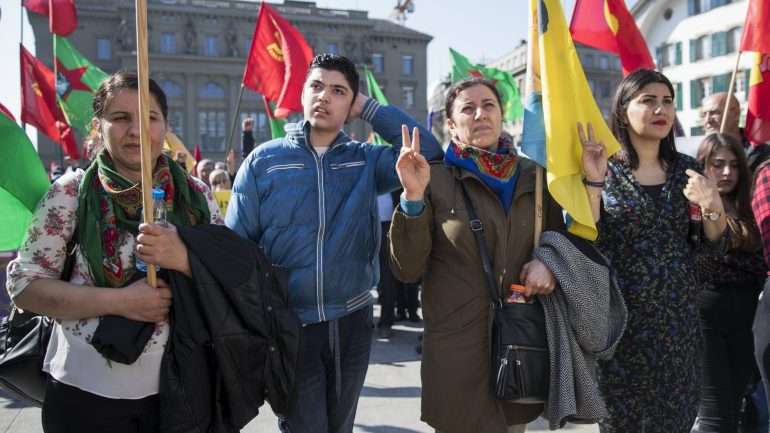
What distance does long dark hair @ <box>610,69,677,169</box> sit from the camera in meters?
2.69

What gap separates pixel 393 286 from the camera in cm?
642

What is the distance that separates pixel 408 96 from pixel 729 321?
2286 inches

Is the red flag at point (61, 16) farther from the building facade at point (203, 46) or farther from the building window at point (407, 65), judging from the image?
the building window at point (407, 65)

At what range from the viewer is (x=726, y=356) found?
310cm

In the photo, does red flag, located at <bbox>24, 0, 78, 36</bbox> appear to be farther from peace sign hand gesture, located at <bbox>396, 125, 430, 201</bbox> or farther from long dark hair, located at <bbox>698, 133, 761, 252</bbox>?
long dark hair, located at <bbox>698, 133, 761, 252</bbox>

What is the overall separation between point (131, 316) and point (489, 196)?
4.19 feet

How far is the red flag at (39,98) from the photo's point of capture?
24.2 feet

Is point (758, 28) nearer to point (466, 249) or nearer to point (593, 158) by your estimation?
point (593, 158)

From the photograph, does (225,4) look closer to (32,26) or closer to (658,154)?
(32,26)

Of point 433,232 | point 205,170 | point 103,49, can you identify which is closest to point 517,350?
point 433,232

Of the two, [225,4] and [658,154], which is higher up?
[225,4]

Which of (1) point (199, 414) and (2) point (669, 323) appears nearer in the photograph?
(1) point (199, 414)

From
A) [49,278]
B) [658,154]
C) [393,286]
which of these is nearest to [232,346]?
[49,278]

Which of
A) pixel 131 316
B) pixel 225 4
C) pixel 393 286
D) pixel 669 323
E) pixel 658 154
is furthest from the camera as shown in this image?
pixel 225 4
